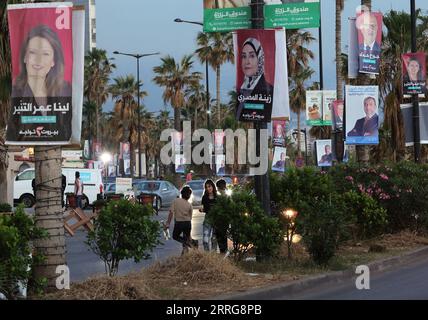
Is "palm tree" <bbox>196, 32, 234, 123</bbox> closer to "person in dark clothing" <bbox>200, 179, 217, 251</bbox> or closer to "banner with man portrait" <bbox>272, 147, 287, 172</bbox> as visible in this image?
"banner with man portrait" <bbox>272, 147, 287, 172</bbox>

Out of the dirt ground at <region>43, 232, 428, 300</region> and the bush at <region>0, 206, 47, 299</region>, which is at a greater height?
the bush at <region>0, 206, 47, 299</region>

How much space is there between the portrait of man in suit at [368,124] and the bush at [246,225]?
10798 millimetres

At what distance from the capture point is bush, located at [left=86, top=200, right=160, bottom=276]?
32.9ft

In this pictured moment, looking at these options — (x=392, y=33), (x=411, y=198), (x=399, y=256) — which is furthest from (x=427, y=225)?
(x=392, y=33)

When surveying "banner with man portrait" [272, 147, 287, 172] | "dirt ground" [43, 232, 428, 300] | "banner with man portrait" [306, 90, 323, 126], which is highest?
"banner with man portrait" [306, 90, 323, 126]

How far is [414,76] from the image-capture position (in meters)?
22.0

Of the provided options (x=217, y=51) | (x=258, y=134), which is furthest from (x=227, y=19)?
(x=217, y=51)

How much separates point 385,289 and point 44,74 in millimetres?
5734

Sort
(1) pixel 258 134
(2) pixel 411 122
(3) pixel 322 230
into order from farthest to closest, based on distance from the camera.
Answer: (2) pixel 411 122, (1) pixel 258 134, (3) pixel 322 230

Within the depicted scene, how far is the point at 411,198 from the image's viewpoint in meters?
17.4

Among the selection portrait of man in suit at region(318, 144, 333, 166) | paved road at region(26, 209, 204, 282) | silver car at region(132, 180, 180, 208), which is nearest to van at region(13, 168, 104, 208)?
silver car at region(132, 180, 180, 208)

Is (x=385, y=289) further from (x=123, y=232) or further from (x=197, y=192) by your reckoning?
(x=197, y=192)

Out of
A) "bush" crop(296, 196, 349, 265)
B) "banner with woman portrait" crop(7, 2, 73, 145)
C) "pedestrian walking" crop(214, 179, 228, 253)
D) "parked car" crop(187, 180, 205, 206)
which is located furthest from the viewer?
"parked car" crop(187, 180, 205, 206)
